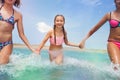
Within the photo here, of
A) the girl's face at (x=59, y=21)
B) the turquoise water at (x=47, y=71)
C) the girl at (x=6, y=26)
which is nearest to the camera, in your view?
the turquoise water at (x=47, y=71)

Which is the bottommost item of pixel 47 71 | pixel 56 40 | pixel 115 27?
pixel 47 71

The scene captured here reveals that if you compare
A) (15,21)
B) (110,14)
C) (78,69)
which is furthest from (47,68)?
(110,14)

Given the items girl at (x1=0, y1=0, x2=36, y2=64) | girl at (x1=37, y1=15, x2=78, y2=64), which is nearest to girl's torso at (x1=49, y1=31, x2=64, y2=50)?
girl at (x1=37, y1=15, x2=78, y2=64)

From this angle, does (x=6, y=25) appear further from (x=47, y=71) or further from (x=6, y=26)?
(x=47, y=71)

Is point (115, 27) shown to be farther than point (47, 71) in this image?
Yes

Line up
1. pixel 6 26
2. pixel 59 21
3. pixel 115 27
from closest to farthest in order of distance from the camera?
1. pixel 6 26
2. pixel 115 27
3. pixel 59 21

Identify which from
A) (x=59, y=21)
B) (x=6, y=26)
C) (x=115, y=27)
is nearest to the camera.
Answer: (x=6, y=26)

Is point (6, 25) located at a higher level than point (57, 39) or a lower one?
higher

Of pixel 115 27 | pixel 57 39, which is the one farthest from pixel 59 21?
pixel 115 27

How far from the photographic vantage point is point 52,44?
15.8ft

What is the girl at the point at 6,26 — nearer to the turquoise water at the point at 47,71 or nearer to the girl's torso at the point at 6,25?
the girl's torso at the point at 6,25

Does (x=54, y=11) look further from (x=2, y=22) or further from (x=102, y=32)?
(x=2, y=22)

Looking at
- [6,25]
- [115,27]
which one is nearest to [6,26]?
[6,25]

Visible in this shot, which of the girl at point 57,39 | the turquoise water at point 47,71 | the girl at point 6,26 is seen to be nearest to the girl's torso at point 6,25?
the girl at point 6,26
